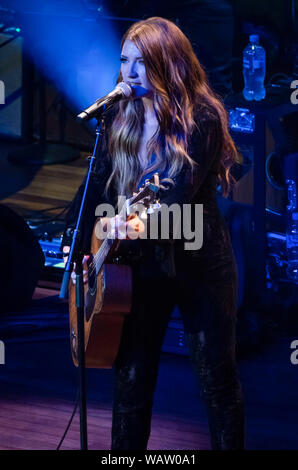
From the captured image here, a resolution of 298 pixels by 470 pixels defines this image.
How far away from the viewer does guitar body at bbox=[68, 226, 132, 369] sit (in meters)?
2.69

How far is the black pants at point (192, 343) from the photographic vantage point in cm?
273

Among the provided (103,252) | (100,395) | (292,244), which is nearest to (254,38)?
(292,244)

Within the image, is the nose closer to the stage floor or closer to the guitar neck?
the guitar neck

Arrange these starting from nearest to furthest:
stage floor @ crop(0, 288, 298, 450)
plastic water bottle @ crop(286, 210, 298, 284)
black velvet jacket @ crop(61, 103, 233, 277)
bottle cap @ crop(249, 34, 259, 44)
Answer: black velvet jacket @ crop(61, 103, 233, 277) < stage floor @ crop(0, 288, 298, 450) < plastic water bottle @ crop(286, 210, 298, 284) < bottle cap @ crop(249, 34, 259, 44)

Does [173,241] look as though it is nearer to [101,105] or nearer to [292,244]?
[101,105]

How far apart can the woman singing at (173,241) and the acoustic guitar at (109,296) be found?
0.12ft

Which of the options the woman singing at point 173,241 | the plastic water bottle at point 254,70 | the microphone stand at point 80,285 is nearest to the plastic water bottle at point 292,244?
the plastic water bottle at point 254,70

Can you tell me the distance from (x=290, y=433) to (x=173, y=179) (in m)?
1.76

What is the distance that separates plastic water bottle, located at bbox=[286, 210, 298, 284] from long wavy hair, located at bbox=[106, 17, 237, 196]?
88.8 inches

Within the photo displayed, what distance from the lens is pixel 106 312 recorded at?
2.75m

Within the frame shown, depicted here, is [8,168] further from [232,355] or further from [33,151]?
[232,355]

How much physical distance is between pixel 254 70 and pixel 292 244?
1.18 meters

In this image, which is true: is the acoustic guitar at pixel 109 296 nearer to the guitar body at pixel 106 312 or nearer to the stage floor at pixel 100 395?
the guitar body at pixel 106 312

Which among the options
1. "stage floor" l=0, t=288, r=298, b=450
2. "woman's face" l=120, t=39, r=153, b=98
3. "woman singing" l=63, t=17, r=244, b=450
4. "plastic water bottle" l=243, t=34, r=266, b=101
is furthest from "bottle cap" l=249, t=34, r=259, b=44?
"woman's face" l=120, t=39, r=153, b=98
